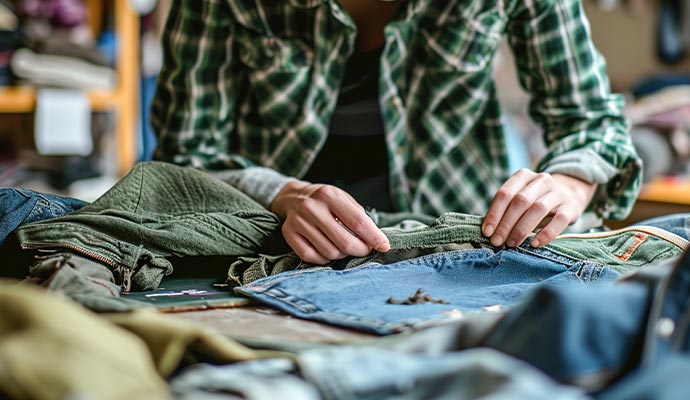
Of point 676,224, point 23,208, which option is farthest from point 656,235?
point 23,208

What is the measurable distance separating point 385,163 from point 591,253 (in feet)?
1.47

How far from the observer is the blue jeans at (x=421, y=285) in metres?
0.53

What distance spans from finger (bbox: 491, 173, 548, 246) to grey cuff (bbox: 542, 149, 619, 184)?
133 millimetres

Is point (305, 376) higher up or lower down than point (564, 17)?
lower down

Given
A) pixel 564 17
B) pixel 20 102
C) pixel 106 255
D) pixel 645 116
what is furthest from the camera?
pixel 645 116

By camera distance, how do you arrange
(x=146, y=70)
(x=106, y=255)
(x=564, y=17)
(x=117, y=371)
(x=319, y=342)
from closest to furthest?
(x=117, y=371) < (x=319, y=342) < (x=106, y=255) < (x=564, y=17) < (x=146, y=70)

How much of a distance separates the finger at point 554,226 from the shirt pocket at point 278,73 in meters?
0.41

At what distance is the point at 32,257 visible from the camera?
0.65m

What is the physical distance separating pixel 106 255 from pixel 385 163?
20.8 inches

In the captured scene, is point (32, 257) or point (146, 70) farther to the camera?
point (146, 70)

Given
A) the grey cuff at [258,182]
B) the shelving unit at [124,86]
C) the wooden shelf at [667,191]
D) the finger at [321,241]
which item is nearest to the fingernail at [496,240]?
the finger at [321,241]

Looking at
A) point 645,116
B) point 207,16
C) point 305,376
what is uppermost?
point 207,16

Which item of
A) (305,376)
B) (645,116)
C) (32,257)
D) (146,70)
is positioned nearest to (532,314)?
(305,376)

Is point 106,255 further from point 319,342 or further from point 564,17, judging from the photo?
point 564,17
